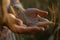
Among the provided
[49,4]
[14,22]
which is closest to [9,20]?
[14,22]

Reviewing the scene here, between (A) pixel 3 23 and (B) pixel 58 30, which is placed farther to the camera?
(B) pixel 58 30

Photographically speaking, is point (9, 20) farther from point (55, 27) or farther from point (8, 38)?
point (55, 27)

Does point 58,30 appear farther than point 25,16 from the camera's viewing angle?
Yes

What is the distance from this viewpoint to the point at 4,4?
2.63ft

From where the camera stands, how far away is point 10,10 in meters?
0.82

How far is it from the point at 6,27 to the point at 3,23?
0.04 metres

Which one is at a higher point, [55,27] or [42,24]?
[42,24]

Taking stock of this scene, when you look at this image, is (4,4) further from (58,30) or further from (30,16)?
(58,30)

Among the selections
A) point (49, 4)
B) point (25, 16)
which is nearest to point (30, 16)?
point (25, 16)

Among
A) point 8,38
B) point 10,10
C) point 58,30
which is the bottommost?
point 58,30

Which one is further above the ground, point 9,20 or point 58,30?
point 9,20

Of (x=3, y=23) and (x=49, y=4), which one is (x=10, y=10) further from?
(x=49, y=4)

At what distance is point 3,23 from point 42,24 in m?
0.14

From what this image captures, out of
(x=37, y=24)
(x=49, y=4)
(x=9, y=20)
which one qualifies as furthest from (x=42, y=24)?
(x=49, y=4)
